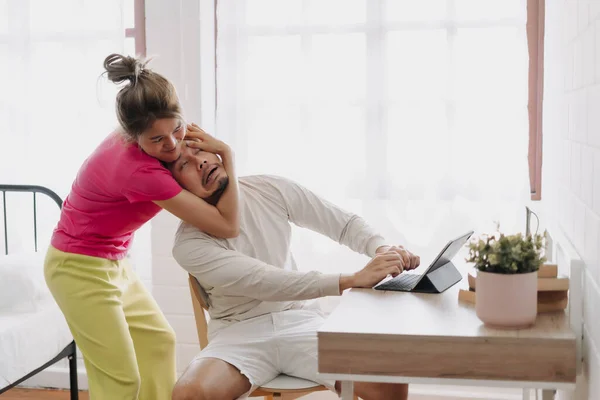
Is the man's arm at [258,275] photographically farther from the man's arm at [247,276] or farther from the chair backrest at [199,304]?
the chair backrest at [199,304]

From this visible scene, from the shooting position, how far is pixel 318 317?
2367 mm

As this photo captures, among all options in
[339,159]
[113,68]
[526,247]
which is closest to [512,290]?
[526,247]

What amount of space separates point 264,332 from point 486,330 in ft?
2.89

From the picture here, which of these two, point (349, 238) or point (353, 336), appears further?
point (349, 238)

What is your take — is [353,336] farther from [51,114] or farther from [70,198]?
[51,114]

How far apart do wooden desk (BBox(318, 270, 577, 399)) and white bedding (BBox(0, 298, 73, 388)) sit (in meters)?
1.43

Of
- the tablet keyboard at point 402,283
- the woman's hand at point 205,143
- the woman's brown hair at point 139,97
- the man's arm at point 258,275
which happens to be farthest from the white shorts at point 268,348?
the woman's brown hair at point 139,97

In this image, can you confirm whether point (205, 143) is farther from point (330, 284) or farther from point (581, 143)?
point (581, 143)

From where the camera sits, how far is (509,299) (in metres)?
1.50

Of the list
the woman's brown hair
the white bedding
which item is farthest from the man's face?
the white bedding

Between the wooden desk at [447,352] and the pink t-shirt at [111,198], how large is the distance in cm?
77

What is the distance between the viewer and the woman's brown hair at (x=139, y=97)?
2119 mm

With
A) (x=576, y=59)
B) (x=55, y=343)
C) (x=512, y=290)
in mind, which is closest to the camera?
(x=512, y=290)

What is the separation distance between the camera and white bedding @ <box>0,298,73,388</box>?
2.61m
